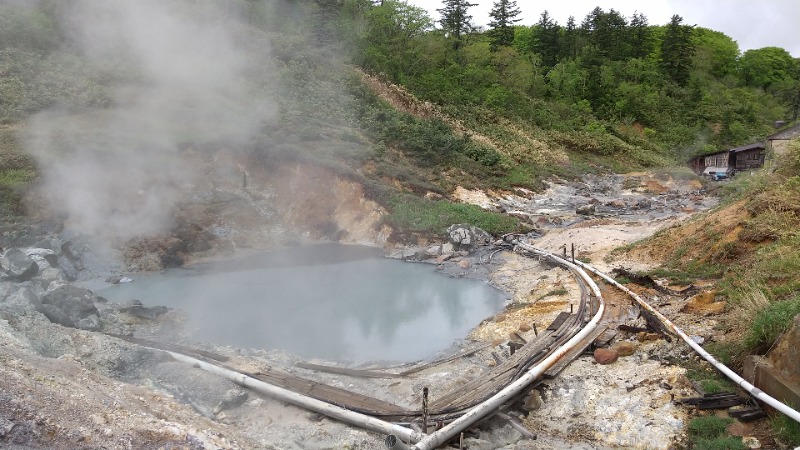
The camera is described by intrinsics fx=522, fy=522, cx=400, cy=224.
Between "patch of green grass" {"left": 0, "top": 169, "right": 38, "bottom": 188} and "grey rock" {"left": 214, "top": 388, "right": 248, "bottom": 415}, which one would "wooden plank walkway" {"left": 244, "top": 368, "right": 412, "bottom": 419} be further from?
"patch of green grass" {"left": 0, "top": 169, "right": 38, "bottom": 188}

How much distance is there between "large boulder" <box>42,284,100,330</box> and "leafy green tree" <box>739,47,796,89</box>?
70.2 meters

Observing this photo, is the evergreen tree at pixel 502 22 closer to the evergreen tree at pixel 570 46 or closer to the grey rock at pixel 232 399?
the evergreen tree at pixel 570 46

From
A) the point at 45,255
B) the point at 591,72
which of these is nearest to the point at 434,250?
the point at 45,255

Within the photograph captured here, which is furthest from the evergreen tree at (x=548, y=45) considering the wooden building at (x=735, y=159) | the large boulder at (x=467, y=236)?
the large boulder at (x=467, y=236)

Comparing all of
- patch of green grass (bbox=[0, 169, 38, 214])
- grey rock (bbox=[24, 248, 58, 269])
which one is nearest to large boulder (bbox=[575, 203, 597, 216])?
grey rock (bbox=[24, 248, 58, 269])

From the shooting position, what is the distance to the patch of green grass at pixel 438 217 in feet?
66.4

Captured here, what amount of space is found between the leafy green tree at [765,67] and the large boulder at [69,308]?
230ft

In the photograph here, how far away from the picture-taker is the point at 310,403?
23.5 ft

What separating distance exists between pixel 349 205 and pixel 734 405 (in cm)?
1683

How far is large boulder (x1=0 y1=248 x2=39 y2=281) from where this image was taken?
12211mm

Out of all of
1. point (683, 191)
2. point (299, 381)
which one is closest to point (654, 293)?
point (299, 381)

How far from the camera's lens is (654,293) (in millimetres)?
10648

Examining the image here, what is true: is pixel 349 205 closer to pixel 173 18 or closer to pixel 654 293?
pixel 654 293

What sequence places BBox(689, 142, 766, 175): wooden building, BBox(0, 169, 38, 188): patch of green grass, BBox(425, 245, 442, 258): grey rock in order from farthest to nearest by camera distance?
1. BBox(689, 142, 766, 175): wooden building
2. BBox(425, 245, 442, 258): grey rock
3. BBox(0, 169, 38, 188): patch of green grass
